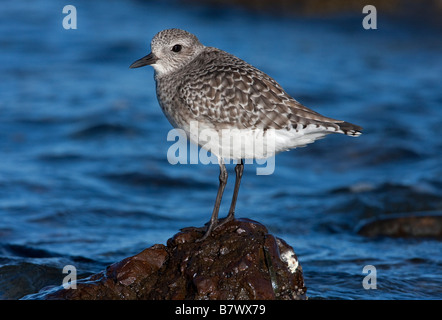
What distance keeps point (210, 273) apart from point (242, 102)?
5.56ft

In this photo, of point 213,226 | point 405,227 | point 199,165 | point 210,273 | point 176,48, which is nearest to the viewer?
point 210,273

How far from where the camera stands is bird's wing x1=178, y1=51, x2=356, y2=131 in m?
6.24

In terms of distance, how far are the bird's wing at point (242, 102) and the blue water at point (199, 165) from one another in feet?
7.12

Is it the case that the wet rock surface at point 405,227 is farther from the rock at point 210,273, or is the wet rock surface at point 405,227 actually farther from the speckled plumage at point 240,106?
the rock at point 210,273

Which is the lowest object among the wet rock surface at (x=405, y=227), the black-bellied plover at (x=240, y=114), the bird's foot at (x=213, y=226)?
the wet rock surface at (x=405, y=227)

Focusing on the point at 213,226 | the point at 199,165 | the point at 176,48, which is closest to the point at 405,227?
the point at 213,226

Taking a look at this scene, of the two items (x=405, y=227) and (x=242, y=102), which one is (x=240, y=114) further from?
(x=405, y=227)

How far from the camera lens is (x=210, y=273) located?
5.63 metres

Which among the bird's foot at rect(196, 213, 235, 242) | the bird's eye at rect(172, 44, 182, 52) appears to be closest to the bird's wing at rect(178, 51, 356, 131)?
the bird's eye at rect(172, 44, 182, 52)

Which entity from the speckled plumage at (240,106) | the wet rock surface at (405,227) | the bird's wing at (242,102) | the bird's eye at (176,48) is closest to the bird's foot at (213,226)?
the speckled plumage at (240,106)

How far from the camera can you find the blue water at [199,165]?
8531 millimetres

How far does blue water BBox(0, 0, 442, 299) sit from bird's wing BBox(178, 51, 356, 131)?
217cm
